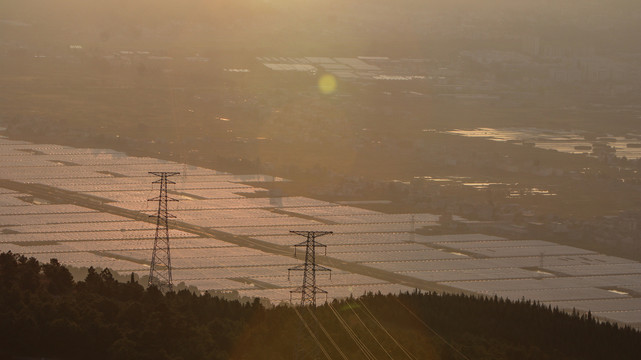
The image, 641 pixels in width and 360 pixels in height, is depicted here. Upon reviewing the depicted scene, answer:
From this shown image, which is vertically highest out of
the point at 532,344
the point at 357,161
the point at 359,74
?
the point at 359,74

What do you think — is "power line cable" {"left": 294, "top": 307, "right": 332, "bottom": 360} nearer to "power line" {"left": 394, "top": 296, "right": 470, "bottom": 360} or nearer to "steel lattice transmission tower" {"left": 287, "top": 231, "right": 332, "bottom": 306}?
"steel lattice transmission tower" {"left": 287, "top": 231, "right": 332, "bottom": 306}

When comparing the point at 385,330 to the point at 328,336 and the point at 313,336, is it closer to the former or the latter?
the point at 328,336

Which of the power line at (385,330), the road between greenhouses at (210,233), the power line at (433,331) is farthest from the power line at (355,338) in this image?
the road between greenhouses at (210,233)

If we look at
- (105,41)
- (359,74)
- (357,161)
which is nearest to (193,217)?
(357,161)

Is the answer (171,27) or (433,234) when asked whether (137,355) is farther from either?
(171,27)

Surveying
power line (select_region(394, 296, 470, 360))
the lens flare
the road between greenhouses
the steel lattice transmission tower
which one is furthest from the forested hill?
the lens flare

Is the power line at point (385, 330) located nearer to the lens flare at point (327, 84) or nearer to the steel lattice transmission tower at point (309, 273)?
the steel lattice transmission tower at point (309, 273)

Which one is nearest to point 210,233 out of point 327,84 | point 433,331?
point 433,331
